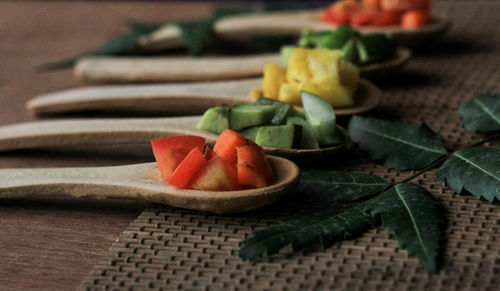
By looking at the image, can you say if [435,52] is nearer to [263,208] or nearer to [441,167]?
[441,167]

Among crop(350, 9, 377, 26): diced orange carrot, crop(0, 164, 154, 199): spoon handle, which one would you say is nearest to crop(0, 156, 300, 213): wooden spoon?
crop(0, 164, 154, 199): spoon handle

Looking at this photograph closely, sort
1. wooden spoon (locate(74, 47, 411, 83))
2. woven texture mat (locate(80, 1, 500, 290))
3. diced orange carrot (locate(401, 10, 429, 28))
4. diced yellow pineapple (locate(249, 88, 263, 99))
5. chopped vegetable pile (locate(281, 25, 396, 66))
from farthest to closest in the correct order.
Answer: diced orange carrot (locate(401, 10, 429, 28)) < wooden spoon (locate(74, 47, 411, 83)) < chopped vegetable pile (locate(281, 25, 396, 66)) < diced yellow pineapple (locate(249, 88, 263, 99)) < woven texture mat (locate(80, 1, 500, 290))

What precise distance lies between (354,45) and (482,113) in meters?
0.31

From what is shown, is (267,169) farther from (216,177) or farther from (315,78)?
(315,78)

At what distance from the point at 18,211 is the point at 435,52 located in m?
1.08

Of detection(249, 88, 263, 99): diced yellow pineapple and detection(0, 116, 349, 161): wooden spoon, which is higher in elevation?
detection(249, 88, 263, 99): diced yellow pineapple

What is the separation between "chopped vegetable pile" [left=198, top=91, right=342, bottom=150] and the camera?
0.94 m

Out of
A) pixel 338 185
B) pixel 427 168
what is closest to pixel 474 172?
pixel 427 168

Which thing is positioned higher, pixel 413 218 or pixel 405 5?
pixel 405 5

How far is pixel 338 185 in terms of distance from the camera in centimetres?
88

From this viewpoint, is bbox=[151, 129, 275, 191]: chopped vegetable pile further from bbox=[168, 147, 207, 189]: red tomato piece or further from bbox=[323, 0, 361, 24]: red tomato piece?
bbox=[323, 0, 361, 24]: red tomato piece

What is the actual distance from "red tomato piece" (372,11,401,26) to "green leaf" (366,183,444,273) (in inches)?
29.0

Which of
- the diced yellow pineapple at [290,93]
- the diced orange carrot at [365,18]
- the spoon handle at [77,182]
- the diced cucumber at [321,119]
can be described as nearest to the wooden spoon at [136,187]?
the spoon handle at [77,182]

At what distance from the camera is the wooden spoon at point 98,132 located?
103 centimetres
